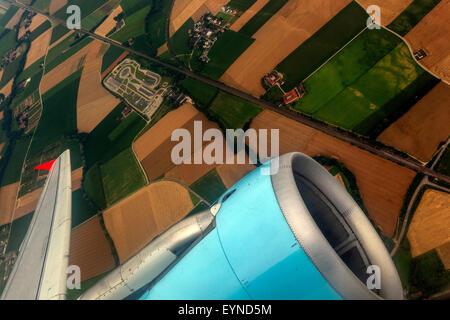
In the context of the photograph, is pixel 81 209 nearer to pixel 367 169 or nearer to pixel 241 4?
pixel 367 169

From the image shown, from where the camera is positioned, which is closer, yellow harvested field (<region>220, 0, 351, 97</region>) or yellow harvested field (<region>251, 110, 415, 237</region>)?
yellow harvested field (<region>251, 110, 415, 237</region>)

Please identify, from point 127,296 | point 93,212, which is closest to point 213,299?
point 127,296

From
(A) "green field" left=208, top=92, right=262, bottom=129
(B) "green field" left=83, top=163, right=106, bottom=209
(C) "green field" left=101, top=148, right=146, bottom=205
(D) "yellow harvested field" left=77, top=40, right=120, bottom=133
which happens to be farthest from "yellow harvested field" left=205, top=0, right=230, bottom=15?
(B) "green field" left=83, top=163, right=106, bottom=209

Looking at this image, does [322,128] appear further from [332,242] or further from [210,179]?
[332,242]

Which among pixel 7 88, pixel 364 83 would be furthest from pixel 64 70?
pixel 364 83

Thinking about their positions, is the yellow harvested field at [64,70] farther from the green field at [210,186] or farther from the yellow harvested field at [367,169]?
the yellow harvested field at [367,169]

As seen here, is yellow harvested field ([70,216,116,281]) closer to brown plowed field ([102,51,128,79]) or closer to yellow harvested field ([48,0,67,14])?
brown plowed field ([102,51,128,79])

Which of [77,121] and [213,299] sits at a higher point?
[77,121]
